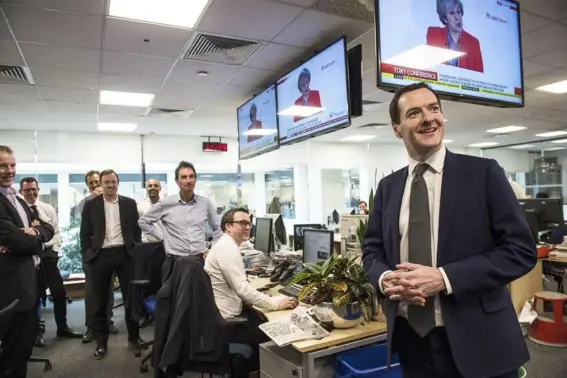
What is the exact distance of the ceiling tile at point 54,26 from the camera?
8.91 ft

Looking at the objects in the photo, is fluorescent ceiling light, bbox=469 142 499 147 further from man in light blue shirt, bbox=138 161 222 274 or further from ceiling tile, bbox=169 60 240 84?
man in light blue shirt, bbox=138 161 222 274

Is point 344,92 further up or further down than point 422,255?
further up

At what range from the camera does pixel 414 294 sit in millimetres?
1092

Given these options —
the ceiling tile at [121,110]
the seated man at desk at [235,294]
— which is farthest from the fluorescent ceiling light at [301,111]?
the ceiling tile at [121,110]

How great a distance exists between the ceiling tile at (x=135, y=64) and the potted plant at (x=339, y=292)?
2686mm

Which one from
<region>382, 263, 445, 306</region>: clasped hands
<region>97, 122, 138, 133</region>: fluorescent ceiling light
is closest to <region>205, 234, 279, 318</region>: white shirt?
<region>382, 263, 445, 306</region>: clasped hands

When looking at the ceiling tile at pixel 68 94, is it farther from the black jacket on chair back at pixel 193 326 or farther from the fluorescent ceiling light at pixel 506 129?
the fluorescent ceiling light at pixel 506 129

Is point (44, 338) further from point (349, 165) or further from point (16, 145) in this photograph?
point (349, 165)

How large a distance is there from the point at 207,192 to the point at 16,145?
3.53 metres

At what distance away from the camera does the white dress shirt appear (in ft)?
3.81

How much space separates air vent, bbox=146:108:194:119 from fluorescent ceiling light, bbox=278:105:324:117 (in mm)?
2430

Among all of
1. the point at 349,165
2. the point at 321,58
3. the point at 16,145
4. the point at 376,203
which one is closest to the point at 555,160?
the point at 349,165

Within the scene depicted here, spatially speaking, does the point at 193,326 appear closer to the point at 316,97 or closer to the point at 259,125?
the point at 316,97

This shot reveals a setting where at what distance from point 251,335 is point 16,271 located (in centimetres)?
146
